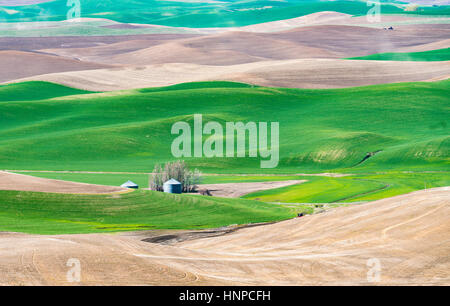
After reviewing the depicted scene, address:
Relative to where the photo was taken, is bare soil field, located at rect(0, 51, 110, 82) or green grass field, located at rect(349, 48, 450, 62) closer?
bare soil field, located at rect(0, 51, 110, 82)

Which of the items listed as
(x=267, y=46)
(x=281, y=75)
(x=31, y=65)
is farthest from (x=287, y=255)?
(x=267, y=46)

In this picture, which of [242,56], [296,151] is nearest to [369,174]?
[296,151]

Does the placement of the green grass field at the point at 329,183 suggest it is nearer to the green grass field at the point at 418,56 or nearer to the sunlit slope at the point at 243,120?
the sunlit slope at the point at 243,120

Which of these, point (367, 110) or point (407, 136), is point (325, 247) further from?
point (367, 110)

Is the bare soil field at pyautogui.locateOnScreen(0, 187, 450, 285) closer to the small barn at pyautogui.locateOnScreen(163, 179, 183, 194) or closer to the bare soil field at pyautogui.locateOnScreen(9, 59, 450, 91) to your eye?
the small barn at pyautogui.locateOnScreen(163, 179, 183, 194)

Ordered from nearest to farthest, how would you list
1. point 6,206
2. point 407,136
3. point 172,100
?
point 6,206 < point 407,136 < point 172,100

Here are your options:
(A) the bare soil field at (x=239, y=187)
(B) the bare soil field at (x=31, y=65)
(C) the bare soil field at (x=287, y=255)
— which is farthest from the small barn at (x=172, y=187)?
(B) the bare soil field at (x=31, y=65)

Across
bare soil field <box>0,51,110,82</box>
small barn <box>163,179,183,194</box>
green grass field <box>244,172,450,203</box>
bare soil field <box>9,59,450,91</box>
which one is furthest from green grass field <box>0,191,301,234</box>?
bare soil field <box>0,51,110,82</box>
